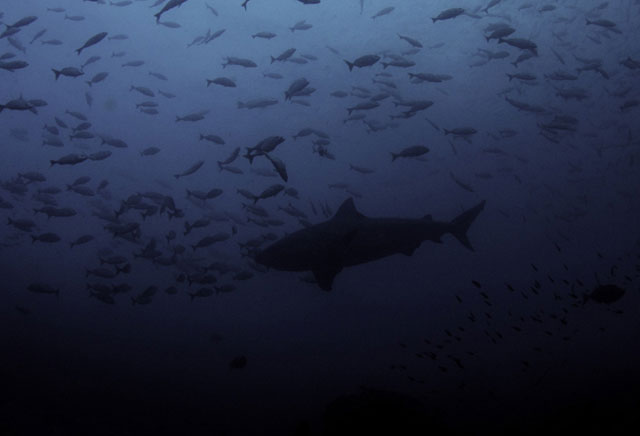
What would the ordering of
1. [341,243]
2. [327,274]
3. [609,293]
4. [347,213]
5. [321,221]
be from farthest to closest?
[321,221], [347,213], [327,274], [341,243], [609,293]

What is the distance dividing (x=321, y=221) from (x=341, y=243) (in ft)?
62.0

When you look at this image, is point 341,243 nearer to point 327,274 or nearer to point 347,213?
point 327,274

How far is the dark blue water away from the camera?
10945 mm

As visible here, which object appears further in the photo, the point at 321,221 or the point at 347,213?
the point at 321,221

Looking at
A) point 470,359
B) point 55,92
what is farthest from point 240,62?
point 55,92

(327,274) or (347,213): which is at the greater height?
(347,213)

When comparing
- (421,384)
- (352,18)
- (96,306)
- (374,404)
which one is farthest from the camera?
(352,18)

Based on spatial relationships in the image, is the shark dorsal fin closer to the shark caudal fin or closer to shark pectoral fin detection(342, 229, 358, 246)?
shark pectoral fin detection(342, 229, 358, 246)

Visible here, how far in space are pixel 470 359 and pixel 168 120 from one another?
44707 millimetres

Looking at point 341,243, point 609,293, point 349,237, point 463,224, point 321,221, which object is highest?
point 349,237

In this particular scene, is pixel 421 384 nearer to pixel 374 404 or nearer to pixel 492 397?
pixel 492 397

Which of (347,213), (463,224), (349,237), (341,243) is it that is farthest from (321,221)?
(349,237)

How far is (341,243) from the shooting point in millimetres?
7730

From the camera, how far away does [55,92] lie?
44.3 metres
